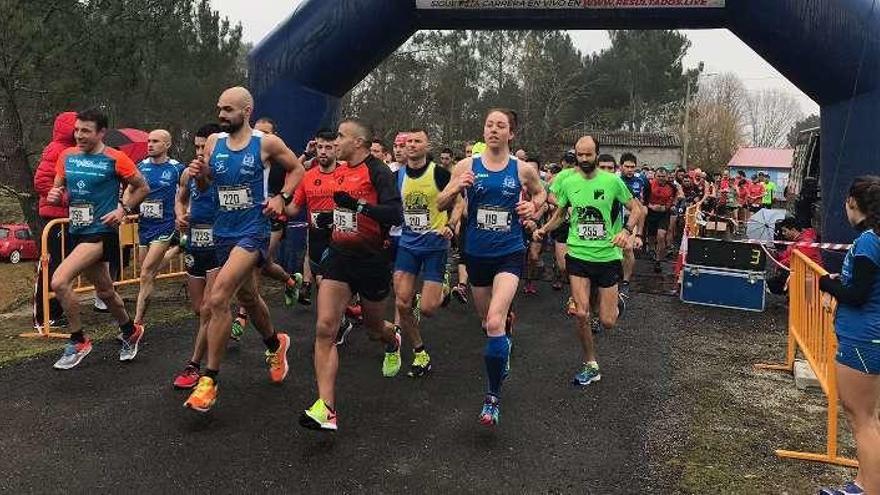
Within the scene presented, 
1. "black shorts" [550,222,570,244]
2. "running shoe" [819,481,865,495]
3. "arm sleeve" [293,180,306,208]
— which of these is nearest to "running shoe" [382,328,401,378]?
"arm sleeve" [293,180,306,208]

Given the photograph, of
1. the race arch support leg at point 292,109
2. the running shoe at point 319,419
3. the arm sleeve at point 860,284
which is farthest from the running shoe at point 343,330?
the arm sleeve at point 860,284

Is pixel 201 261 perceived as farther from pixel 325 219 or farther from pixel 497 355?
pixel 497 355

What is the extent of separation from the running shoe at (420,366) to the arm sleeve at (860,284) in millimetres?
3256

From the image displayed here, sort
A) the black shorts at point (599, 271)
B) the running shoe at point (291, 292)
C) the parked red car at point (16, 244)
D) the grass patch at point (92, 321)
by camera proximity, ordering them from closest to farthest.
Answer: the black shorts at point (599, 271) → the grass patch at point (92, 321) → the running shoe at point (291, 292) → the parked red car at point (16, 244)

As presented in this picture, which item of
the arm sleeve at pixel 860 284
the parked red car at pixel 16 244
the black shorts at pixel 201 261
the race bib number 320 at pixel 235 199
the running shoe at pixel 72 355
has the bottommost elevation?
the parked red car at pixel 16 244

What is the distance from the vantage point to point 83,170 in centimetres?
560

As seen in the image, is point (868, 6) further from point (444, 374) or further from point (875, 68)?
point (444, 374)

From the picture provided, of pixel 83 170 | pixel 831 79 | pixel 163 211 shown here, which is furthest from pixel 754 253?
pixel 83 170

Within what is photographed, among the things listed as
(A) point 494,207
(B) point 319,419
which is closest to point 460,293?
(A) point 494,207

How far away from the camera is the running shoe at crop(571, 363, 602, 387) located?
18.5ft

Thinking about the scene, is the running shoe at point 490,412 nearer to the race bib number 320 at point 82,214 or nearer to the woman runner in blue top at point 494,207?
the woman runner in blue top at point 494,207

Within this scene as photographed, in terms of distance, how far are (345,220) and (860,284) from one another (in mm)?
3057

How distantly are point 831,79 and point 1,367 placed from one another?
31.6 ft

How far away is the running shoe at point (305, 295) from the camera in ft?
26.6
